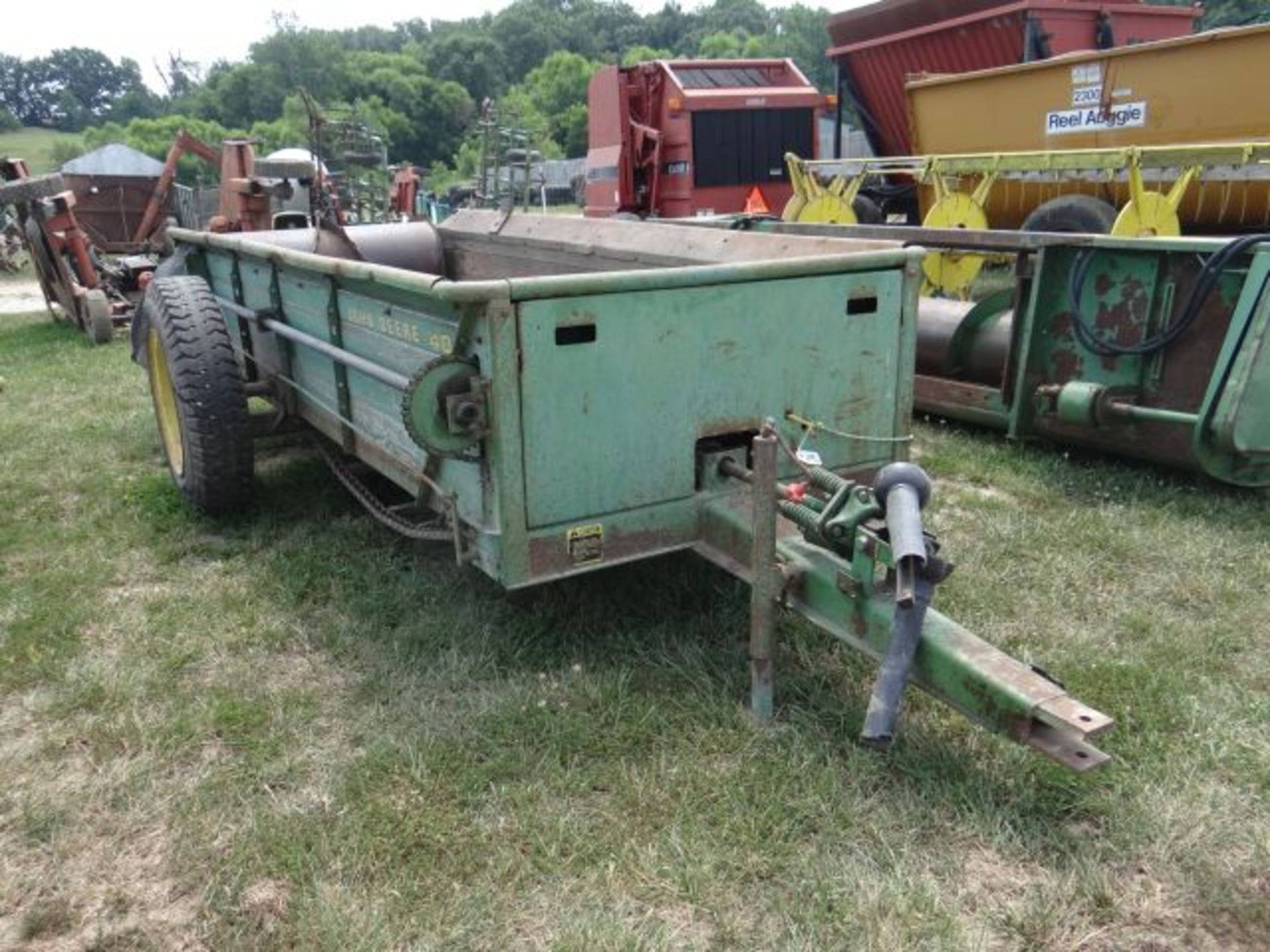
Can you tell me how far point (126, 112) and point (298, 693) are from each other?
125 meters

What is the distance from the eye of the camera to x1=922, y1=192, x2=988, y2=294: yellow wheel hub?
7.38m

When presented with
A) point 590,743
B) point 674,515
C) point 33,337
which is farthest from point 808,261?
point 33,337

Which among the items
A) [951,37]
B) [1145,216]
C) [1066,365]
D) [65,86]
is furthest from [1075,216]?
[65,86]

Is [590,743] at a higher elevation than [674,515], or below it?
below

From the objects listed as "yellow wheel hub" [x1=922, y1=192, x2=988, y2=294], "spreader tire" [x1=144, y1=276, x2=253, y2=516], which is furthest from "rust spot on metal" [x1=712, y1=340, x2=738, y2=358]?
"yellow wheel hub" [x1=922, y1=192, x2=988, y2=294]

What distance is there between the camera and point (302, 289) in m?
3.74

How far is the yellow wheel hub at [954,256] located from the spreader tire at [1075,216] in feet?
1.27

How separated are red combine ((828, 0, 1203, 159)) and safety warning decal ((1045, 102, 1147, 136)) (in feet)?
1.94

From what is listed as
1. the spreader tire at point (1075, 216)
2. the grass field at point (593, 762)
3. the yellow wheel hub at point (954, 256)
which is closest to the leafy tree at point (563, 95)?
the yellow wheel hub at point (954, 256)

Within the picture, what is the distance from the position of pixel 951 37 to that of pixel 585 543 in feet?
31.9

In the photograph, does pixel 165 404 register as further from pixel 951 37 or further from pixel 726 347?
pixel 951 37

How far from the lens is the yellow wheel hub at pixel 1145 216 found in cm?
610

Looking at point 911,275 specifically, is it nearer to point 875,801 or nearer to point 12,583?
point 875,801

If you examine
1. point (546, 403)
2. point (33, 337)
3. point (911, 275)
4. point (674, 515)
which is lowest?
point (33, 337)
